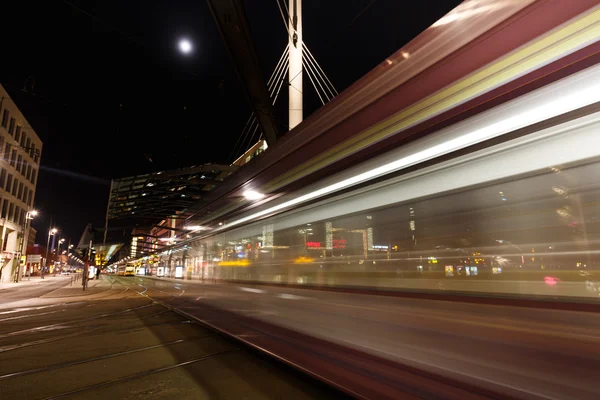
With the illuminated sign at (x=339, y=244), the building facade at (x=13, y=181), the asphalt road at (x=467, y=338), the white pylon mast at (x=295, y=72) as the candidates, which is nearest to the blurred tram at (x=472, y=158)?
the illuminated sign at (x=339, y=244)

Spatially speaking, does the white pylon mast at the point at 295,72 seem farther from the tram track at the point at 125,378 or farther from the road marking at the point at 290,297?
the tram track at the point at 125,378

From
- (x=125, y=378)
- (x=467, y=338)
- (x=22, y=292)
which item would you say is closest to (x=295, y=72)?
(x=125, y=378)

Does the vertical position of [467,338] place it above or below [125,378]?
above

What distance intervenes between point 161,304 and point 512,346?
9.56m

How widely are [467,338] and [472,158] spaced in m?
1.06

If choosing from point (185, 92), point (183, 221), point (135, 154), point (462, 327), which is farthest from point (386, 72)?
point (135, 154)

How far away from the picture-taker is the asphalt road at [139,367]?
2896 mm

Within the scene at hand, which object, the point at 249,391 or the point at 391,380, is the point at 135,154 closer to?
the point at 249,391

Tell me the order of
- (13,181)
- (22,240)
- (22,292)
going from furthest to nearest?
1. (22,240)
2. (13,181)
3. (22,292)

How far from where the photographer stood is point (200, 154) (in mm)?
13102

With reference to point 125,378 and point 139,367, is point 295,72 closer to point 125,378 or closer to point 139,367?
point 139,367

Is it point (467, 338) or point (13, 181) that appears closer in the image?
point (467, 338)

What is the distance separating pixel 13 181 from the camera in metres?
28.8

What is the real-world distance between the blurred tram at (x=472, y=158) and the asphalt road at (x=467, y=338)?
139 millimetres
